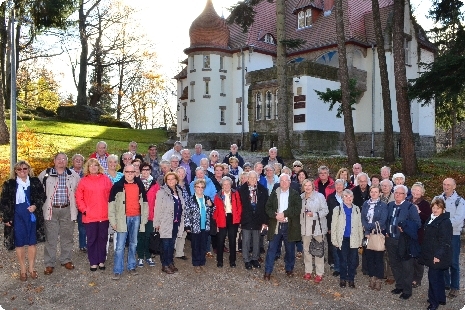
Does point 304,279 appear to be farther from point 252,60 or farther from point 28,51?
point 28,51

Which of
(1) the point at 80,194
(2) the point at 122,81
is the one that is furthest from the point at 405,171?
(2) the point at 122,81

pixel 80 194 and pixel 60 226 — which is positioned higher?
pixel 80 194

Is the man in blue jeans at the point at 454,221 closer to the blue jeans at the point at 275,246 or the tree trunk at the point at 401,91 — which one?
the blue jeans at the point at 275,246

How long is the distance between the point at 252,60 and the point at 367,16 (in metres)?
8.08

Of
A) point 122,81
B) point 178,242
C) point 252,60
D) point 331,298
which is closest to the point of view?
point 331,298

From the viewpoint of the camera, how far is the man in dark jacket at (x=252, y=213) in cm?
703

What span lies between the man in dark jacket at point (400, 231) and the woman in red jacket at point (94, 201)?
4451 mm

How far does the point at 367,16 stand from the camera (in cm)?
2714

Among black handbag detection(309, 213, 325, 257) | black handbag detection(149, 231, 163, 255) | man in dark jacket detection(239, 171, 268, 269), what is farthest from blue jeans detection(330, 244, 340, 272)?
black handbag detection(149, 231, 163, 255)

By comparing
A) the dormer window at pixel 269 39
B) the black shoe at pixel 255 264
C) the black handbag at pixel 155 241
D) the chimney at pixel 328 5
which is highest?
the chimney at pixel 328 5

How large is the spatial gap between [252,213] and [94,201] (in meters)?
2.59

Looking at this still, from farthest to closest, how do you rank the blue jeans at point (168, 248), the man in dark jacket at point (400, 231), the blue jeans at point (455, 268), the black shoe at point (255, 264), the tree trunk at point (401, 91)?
the tree trunk at point (401, 91)
the black shoe at point (255, 264)
the blue jeans at point (168, 248)
the blue jeans at point (455, 268)
the man in dark jacket at point (400, 231)

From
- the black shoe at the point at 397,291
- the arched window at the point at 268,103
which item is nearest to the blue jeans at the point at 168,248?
the black shoe at the point at 397,291

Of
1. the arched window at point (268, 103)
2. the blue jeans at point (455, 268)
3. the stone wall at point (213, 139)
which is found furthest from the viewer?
the stone wall at point (213, 139)
